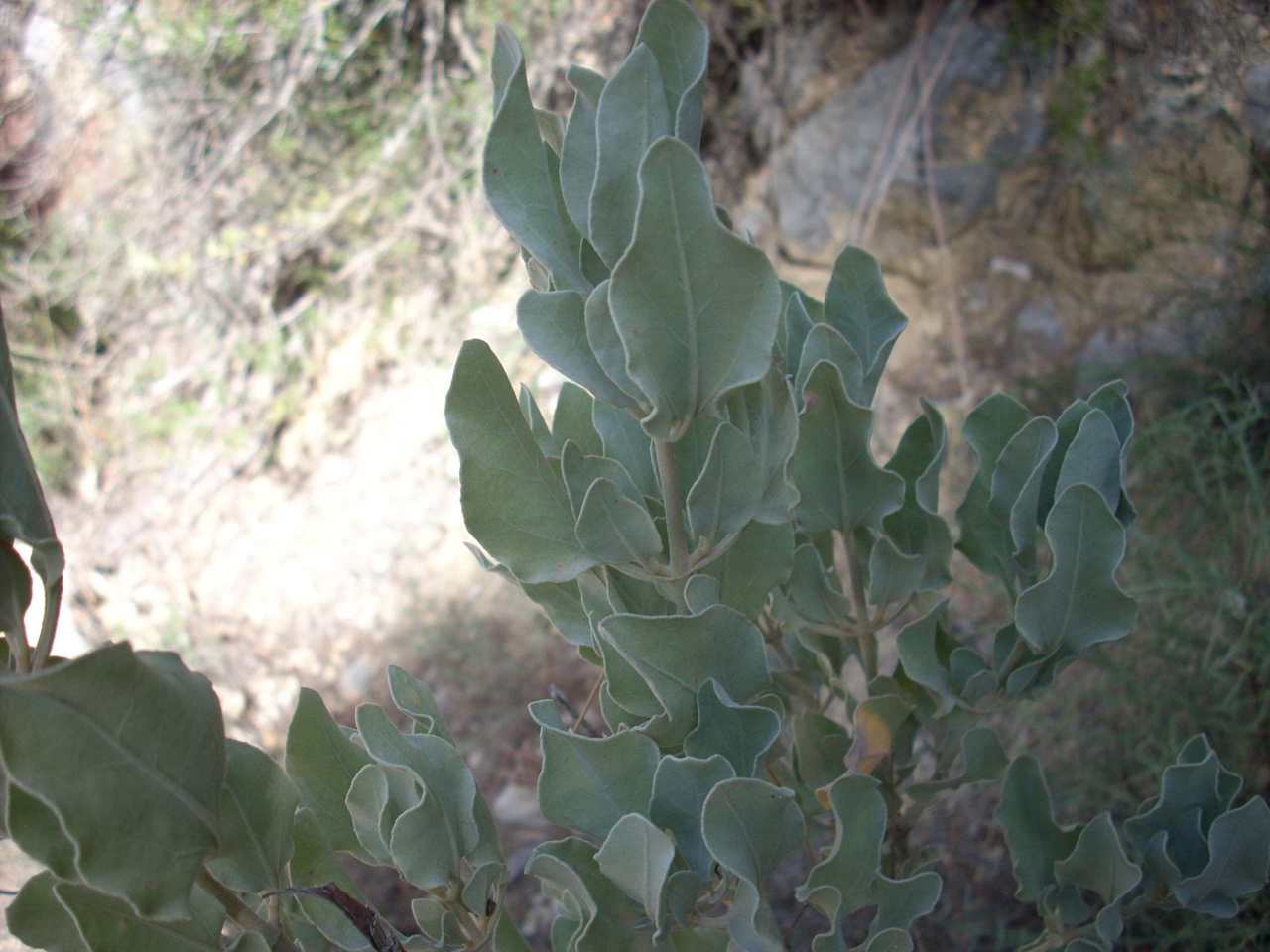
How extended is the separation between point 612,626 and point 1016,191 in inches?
98.7

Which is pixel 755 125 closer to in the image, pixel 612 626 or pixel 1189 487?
pixel 1189 487

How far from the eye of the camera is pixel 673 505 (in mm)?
617

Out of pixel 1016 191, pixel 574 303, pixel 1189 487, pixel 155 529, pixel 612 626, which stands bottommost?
pixel 155 529

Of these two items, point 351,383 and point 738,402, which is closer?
point 738,402

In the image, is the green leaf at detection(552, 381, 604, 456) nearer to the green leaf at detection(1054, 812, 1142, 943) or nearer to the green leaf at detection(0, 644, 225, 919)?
the green leaf at detection(0, 644, 225, 919)

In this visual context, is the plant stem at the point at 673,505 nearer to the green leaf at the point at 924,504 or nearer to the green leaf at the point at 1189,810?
the green leaf at the point at 924,504

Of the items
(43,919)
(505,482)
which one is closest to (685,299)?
(505,482)

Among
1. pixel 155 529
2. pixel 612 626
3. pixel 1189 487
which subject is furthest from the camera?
pixel 155 529

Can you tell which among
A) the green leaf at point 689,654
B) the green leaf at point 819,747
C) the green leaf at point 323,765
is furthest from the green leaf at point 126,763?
the green leaf at point 819,747

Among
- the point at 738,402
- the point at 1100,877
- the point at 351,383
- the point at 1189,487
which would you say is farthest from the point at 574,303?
the point at 351,383

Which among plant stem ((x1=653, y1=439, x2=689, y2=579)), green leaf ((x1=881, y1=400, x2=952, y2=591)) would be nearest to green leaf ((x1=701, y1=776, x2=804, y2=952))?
plant stem ((x1=653, y1=439, x2=689, y2=579))

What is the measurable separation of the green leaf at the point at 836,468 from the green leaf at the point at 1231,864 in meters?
0.29

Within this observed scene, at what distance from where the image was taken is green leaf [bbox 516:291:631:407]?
1.93 ft

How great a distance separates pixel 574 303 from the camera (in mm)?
604
